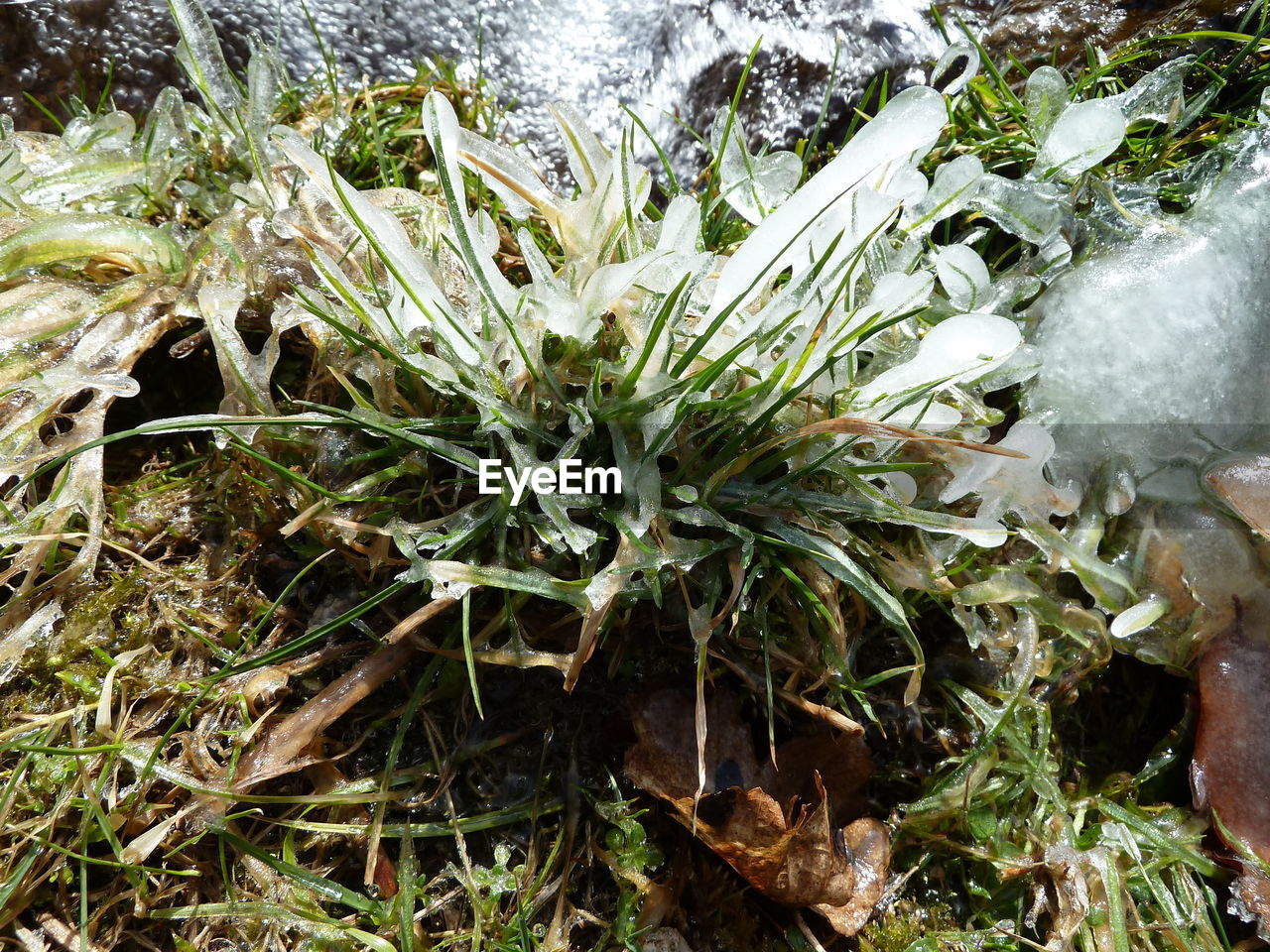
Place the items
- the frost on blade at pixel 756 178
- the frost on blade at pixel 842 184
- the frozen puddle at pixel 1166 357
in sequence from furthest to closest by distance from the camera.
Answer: the frozen puddle at pixel 1166 357
the frost on blade at pixel 756 178
the frost on blade at pixel 842 184

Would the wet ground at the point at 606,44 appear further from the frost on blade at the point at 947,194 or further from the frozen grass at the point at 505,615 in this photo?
the frost on blade at the point at 947,194

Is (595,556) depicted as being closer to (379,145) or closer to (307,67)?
(379,145)

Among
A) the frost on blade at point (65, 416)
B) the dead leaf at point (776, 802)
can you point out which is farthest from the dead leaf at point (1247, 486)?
the frost on blade at point (65, 416)

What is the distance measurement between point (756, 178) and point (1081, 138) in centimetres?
71

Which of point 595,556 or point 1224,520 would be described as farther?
point 1224,520

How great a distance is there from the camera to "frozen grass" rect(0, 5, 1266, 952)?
4.86ft

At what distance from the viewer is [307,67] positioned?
2.17 metres

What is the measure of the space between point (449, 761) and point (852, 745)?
0.77 m

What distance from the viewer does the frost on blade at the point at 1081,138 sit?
1.78 meters

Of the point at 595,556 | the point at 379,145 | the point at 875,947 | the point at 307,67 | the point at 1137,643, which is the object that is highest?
the point at 307,67

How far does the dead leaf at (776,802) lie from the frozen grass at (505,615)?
0.23 feet

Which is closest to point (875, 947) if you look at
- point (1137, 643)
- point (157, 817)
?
point (1137, 643)

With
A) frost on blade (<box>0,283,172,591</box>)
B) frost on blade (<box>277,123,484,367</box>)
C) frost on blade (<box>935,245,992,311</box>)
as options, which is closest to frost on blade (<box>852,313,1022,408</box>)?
frost on blade (<box>935,245,992,311</box>)

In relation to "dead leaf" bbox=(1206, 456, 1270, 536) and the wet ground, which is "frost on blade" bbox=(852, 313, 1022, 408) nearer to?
"dead leaf" bbox=(1206, 456, 1270, 536)
